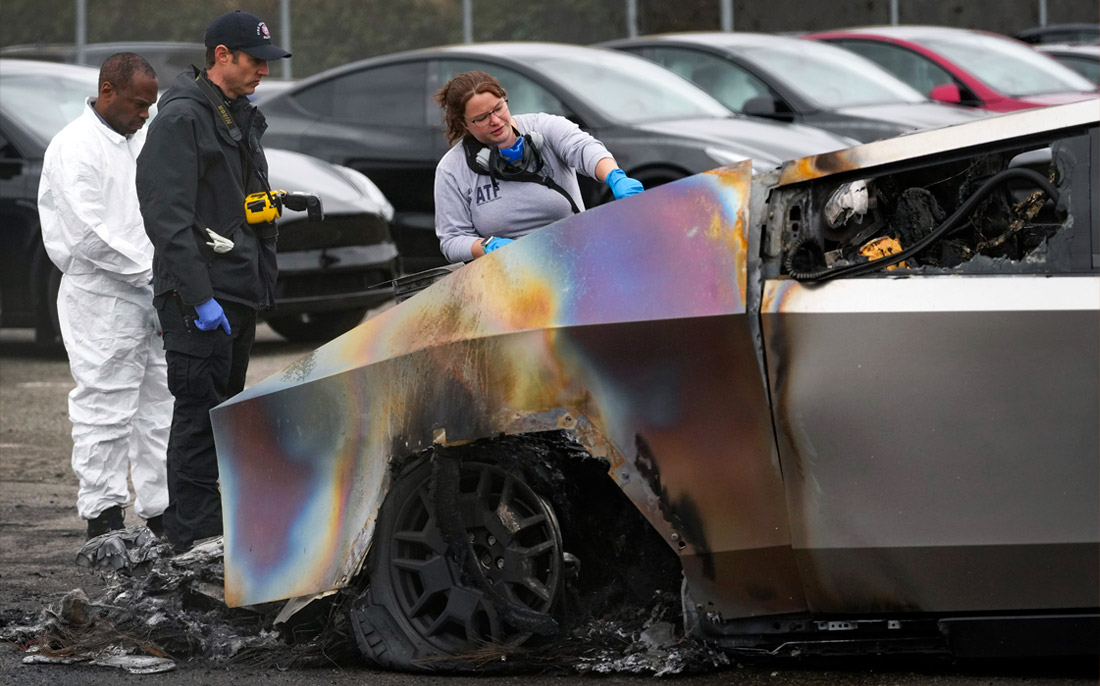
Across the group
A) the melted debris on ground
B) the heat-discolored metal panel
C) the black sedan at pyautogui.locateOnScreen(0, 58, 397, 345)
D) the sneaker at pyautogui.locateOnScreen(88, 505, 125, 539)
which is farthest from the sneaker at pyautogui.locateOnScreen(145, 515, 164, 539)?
the black sedan at pyautogui.locateOnScreen(0, 58, 397, 345)

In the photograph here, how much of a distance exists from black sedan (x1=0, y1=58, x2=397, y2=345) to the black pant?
12.4 feet

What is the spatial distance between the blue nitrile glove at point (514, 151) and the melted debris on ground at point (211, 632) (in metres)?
1.53

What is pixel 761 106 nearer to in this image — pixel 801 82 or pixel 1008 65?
pixel 801 82

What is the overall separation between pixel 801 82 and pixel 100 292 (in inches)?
289

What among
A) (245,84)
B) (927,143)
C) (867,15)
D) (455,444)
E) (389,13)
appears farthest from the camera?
(867,15)

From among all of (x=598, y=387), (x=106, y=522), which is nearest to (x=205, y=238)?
(x=106, y=522)

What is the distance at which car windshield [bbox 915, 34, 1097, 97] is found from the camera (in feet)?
42.5

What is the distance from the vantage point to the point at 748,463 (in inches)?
142

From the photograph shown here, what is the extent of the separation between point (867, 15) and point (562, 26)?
7.47 meters

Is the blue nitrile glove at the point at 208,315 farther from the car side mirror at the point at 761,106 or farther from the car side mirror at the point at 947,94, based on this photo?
the car side mirror at the point at 947,94

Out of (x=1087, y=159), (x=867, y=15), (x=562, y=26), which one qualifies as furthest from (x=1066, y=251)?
(x=867, y=15)

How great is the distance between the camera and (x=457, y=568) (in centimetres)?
402

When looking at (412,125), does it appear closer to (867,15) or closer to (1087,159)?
(1087,159)

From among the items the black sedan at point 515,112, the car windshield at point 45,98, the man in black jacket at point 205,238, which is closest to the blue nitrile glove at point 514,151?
the man in black jacket at point 205,238
